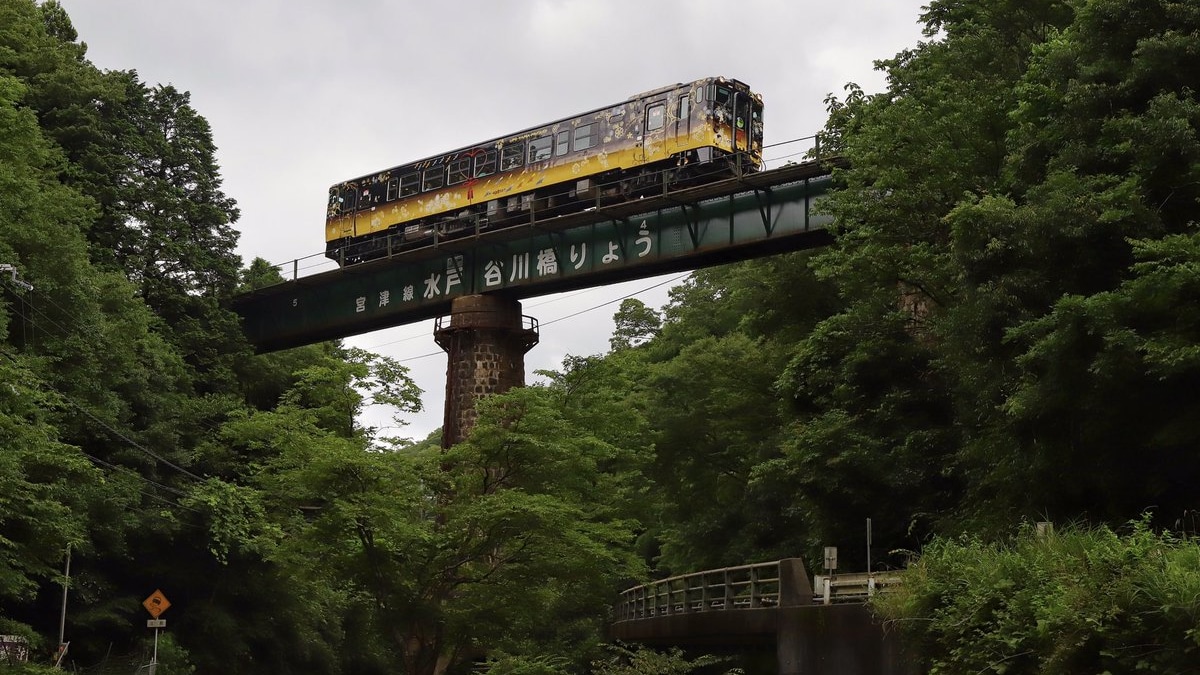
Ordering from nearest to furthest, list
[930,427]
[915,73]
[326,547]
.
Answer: [930,427] → [915,73] → [326,547]

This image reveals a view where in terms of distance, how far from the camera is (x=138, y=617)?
131ft

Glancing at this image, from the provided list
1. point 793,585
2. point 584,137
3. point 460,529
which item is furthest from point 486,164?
point 793,585

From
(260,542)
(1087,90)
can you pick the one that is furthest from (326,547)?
(1087,90)

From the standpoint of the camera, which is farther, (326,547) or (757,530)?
(757,530)

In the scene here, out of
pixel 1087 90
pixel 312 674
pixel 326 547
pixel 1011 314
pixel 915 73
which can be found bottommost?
pixel 312 674

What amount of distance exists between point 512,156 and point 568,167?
2.49 meters

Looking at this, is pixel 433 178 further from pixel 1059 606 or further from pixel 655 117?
pixel 1059 606

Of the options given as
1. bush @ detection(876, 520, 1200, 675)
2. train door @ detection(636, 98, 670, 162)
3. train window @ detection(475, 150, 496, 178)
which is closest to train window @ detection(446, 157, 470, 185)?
train window @ detection(475, 150, 496, 178)

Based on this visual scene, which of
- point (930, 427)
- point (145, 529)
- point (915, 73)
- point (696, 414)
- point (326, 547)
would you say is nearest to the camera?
point (930, 427)

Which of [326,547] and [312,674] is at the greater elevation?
[326,547]

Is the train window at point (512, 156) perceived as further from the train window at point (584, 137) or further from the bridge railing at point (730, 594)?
the bridge railing at point (730, 594)

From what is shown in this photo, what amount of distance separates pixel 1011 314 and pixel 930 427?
6.33 metres

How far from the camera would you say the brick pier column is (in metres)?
40.8

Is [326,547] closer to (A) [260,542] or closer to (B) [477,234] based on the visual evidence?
(A) [260,542]
